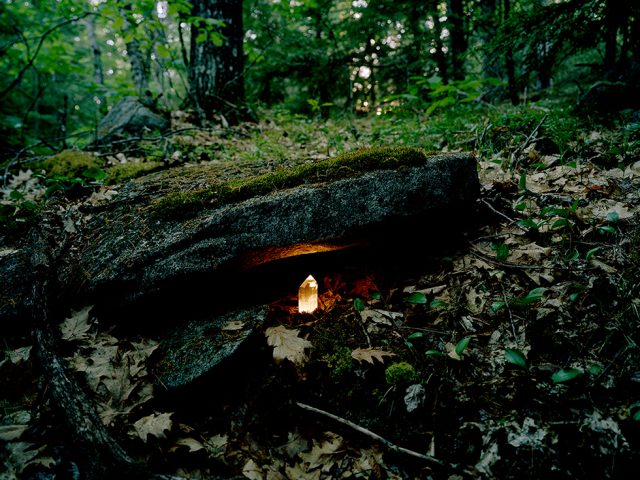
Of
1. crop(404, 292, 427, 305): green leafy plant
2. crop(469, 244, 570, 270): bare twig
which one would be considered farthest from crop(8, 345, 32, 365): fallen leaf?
crop(469, 244, 570, 270): bare twig

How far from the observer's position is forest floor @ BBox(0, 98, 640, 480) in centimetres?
183

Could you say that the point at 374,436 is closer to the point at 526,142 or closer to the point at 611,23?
the point at 526,142

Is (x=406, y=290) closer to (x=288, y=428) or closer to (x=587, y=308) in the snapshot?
(x=587, y=308)

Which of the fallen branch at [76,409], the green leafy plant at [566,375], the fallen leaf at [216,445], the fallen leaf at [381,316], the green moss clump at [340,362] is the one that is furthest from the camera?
the fallen leaf at [381,316]

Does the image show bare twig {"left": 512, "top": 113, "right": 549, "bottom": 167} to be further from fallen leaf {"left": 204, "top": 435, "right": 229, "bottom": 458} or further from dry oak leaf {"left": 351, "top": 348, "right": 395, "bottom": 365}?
fallen leaf {"left": 204, "top": 435, "right": 229, "bottom": 458}

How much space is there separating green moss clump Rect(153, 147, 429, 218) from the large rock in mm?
3822

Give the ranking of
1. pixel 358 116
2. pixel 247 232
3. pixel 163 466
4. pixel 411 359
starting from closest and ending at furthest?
pixel 163 466 < pixel 411 359 < pixel 247 232 < pixel 358 116

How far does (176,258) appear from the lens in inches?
97.7

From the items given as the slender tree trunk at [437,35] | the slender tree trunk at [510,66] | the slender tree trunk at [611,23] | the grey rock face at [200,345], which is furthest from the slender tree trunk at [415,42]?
the grey rock face at [200,345]

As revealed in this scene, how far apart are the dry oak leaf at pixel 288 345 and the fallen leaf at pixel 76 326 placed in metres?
1.36

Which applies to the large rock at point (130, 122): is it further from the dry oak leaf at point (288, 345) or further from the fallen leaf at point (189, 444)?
the fallen leaf at point (189, 444)

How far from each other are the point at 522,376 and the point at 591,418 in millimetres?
358

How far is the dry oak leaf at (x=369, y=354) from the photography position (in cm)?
227

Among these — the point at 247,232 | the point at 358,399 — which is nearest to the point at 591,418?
the point at 358,399
